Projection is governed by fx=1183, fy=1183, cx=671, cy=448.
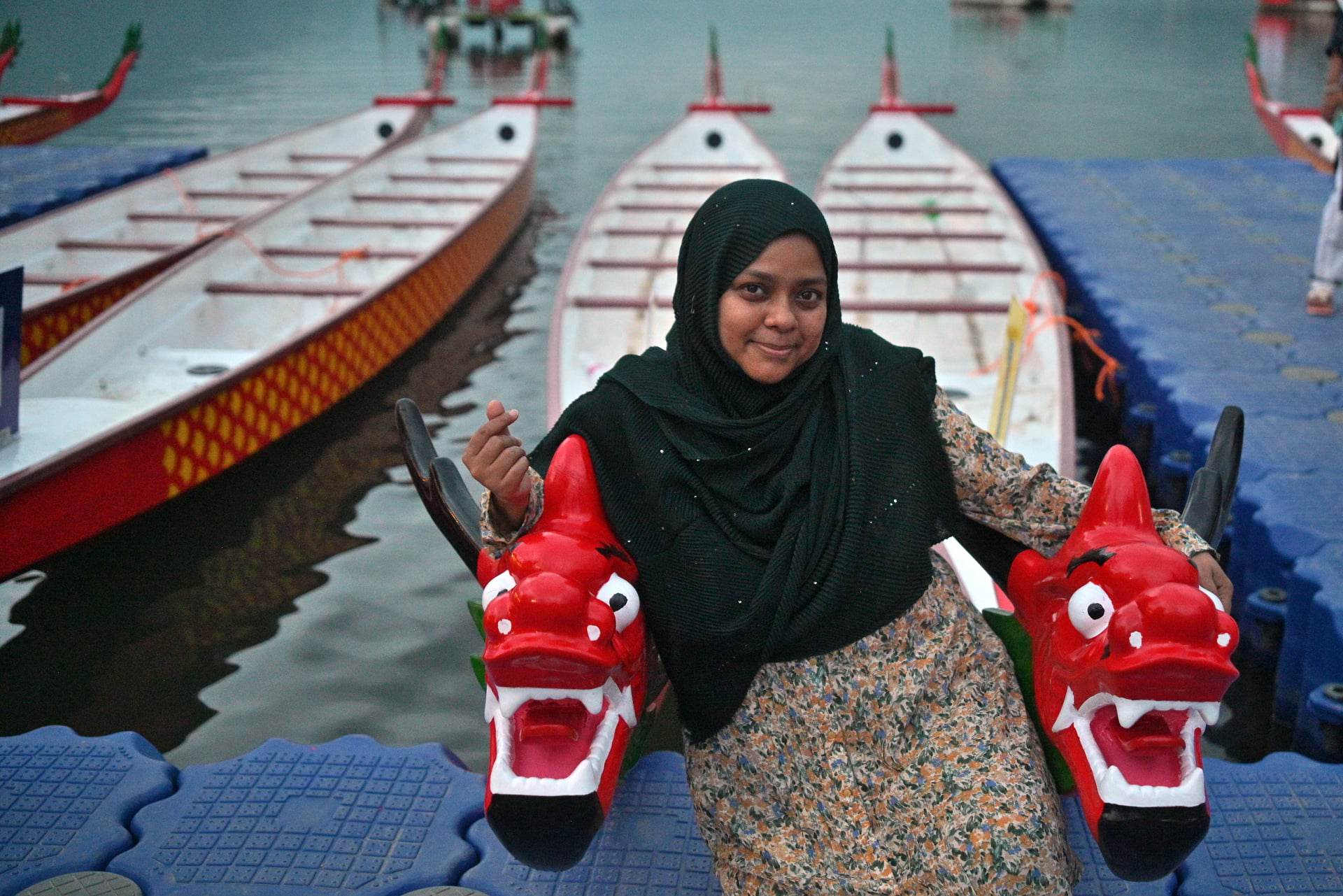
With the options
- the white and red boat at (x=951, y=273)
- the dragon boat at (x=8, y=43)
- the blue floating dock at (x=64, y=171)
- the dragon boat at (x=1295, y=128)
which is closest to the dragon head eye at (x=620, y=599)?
the white and red boat at (x=951, y=273)

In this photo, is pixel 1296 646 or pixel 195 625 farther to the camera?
pixel 195 625

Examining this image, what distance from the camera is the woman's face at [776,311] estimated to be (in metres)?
1.84

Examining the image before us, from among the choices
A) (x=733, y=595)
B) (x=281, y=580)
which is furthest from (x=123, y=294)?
(x=733, y=595)

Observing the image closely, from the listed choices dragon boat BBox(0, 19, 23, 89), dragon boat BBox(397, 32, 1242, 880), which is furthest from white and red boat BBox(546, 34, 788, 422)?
dragon boat BBox(0, 19, 23, 89)

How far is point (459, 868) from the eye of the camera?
87.8 inches

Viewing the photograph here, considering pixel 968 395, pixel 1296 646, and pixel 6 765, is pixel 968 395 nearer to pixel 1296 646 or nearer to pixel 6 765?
pixel 1296 646

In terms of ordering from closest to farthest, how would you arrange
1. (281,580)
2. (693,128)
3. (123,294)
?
(281,580)
(123,294)
(693,128)

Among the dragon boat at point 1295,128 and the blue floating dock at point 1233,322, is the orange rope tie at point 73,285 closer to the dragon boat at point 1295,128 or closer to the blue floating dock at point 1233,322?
the blue floating dock at point 1233,322

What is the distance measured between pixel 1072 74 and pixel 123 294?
57.7 feet

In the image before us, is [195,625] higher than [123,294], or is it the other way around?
[123,294]

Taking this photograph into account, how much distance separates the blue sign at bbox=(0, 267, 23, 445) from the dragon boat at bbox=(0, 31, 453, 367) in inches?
3.9

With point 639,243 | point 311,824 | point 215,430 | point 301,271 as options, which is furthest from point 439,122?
point 311,824

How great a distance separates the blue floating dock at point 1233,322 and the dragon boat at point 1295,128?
39.2 inches

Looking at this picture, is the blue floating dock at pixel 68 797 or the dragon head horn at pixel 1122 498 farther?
the blue floating dock at pixel 68 797
